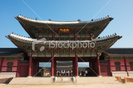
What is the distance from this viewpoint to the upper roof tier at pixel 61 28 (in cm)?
1783

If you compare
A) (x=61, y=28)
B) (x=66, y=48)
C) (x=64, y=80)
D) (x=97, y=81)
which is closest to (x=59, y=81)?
(x=64, y=80)

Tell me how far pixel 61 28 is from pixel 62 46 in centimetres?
417

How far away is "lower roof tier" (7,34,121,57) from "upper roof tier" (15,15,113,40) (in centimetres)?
267

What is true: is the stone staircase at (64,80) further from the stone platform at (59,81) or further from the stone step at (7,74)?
the stone step at (7,74)

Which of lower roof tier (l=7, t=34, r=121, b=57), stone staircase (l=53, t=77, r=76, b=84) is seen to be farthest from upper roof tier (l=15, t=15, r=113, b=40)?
stone staircase (l=53, t=77, r=76, b=84)

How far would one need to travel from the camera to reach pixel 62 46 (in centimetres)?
1614

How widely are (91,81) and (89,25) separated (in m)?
9.37

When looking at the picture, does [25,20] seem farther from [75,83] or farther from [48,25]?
[75,83]

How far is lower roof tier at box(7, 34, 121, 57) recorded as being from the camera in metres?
15.8

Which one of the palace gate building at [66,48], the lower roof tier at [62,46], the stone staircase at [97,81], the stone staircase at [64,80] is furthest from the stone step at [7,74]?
the stone staircase at [97,81]

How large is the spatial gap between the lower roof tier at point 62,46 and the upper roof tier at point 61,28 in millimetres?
2674

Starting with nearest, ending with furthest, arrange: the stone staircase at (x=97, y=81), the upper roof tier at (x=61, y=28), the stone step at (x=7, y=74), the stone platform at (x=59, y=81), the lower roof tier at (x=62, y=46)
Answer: the stone platform at (x=59, y=81), the stone staircase at (x=97, y=81), the lower roof tier at (x=62, y=46), the stone step at (x=7, y=74), the upper roof tier at (x=61, y=28)

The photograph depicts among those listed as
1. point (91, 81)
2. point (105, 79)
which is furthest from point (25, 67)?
point (105, 79)

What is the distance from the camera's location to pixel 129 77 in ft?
58.4
